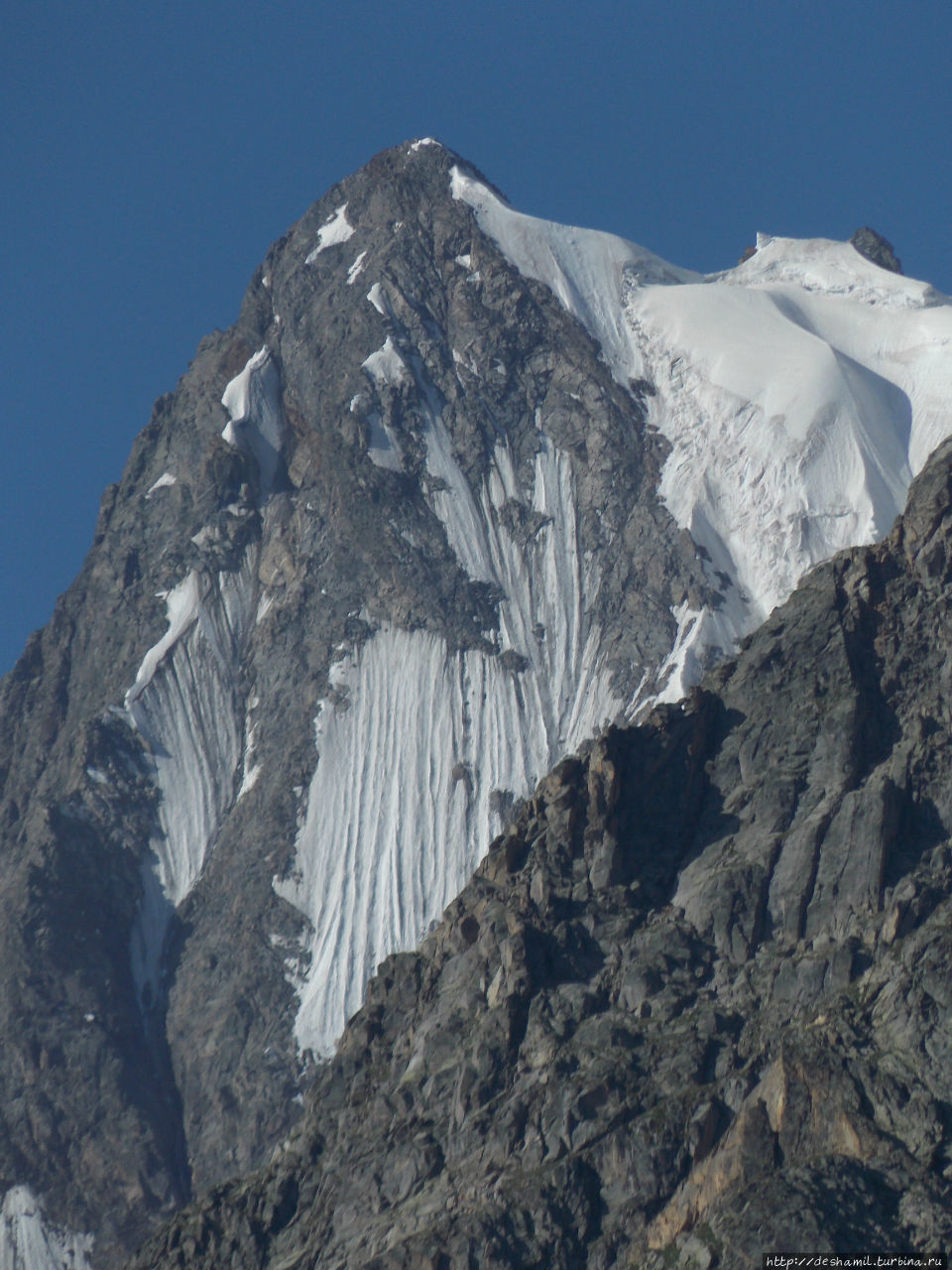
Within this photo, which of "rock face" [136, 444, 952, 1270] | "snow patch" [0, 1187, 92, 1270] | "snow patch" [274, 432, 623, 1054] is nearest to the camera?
"rock face" [136, 444, 952, 1270]

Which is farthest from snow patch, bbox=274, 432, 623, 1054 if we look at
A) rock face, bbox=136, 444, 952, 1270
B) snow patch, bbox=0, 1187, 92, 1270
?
rock face, bbox=136, 444, 952, 1270

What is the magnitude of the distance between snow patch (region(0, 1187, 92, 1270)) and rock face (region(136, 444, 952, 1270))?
6297 centimetres

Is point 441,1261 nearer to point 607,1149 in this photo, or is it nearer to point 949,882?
point 607,1149

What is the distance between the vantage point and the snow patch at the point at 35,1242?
16975cm

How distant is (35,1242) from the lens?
171 meters

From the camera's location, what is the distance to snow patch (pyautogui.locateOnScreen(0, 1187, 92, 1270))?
169750 millimetres

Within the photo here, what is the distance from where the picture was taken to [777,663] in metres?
119

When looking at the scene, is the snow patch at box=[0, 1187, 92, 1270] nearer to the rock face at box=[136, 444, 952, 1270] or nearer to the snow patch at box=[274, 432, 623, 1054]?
the snow patch at box=[274, 432, 623, 1054]

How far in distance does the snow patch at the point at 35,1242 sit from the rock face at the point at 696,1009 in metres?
63.0

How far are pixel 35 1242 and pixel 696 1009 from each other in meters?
83.0

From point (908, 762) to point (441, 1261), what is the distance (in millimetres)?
32293

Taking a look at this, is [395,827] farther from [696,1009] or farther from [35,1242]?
[696,1009]

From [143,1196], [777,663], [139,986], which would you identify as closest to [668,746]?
[777,663]

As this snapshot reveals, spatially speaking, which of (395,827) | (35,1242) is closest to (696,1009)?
(35,1242)
